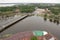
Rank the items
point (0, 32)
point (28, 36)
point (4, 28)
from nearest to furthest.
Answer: point (28, 36) < point (0, 32) < point (4, 28)

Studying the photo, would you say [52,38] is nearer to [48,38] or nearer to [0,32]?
[48,38]

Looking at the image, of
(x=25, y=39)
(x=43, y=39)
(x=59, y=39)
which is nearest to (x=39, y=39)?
(x=43, y=39)

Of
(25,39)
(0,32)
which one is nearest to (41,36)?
(25,39)

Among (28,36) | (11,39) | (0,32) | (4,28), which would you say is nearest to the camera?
(11,39)

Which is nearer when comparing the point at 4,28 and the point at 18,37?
the point at 18,37

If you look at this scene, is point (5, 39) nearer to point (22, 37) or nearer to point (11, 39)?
point (11, 39)

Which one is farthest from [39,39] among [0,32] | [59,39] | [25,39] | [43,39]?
[0,32]

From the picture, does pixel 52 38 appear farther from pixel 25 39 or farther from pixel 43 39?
pixel 25 39

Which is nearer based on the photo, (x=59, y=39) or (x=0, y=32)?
(x=59, y=39)
